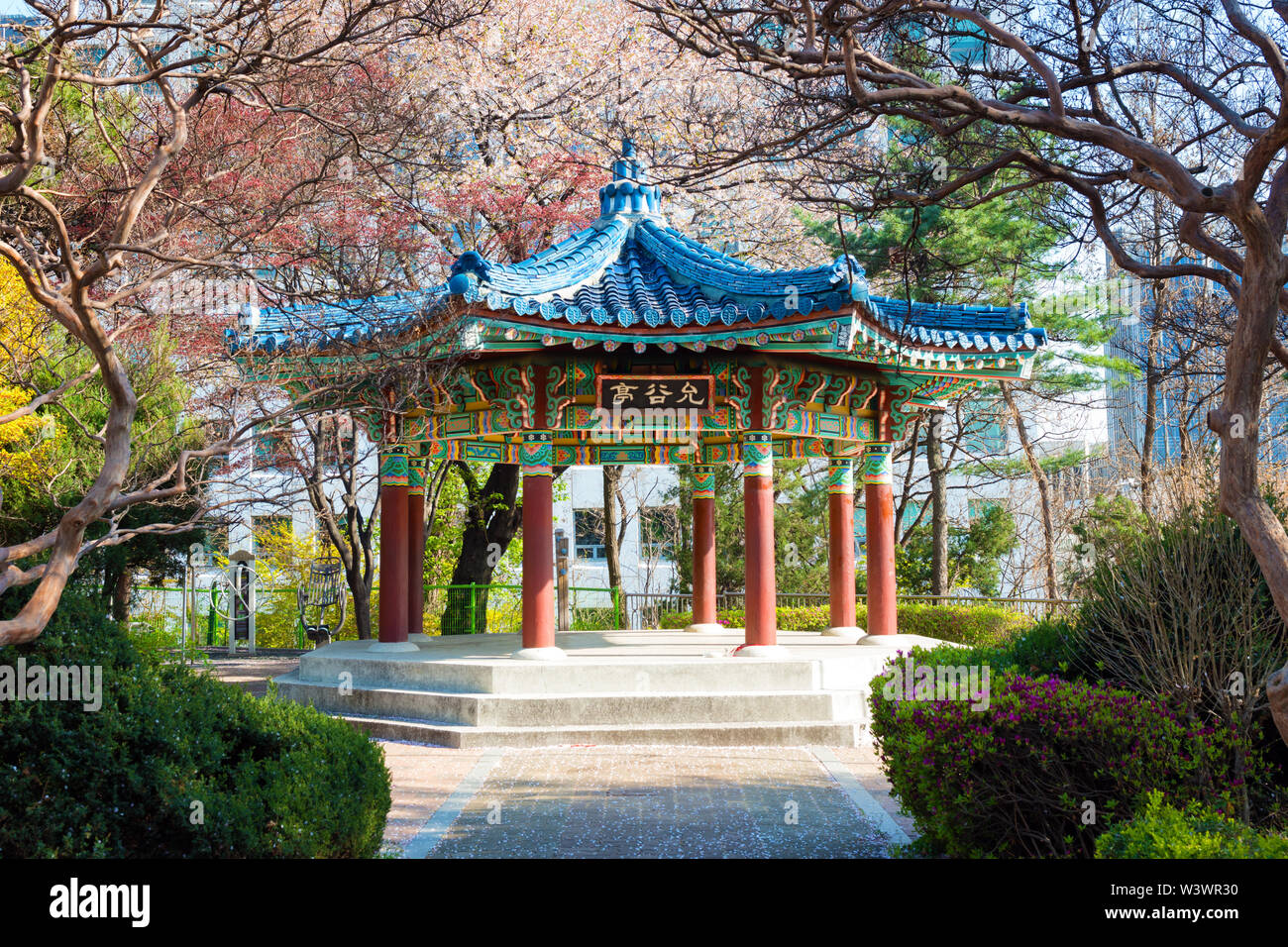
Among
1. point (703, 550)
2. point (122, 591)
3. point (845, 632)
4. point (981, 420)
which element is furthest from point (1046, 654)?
point (981, 420)

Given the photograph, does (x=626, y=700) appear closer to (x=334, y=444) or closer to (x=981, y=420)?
(x=334, y=444)

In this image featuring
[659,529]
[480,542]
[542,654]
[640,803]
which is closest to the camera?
[640,803]

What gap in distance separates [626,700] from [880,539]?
171 inches

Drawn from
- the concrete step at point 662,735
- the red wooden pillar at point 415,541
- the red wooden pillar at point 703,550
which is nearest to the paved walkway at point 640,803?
the concrete step at point 662,735

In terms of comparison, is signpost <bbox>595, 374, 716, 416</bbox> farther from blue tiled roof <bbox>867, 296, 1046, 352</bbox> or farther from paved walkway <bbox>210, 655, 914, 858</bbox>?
paved walkway <bbox>210, 655, 914, 858</bbox>

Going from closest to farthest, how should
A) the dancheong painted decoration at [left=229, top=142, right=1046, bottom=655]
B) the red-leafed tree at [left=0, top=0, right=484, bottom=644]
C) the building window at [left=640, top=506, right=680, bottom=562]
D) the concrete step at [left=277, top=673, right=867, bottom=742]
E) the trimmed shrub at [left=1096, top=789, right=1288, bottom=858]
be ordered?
the trimmed shrub at [left=1096, top=789, right=1288, bottom=858]
the red-leafed tree at [left=0, top=0, right=484, bottom=644]
the dancheong painted decoration at [left=229, top=142, right=1046, bottom=655]
the concrete step at [left=277, top=673, right=867, bottom=742]
the building window at [left=640, top=506, right=680, bottom=562]

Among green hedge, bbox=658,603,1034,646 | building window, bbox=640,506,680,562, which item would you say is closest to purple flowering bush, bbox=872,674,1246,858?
green hedge, bbox=658,603,1034,646

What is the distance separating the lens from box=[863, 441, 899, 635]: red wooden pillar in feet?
44.6

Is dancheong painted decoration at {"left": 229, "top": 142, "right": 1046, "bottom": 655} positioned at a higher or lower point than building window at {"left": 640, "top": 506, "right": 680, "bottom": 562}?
higher

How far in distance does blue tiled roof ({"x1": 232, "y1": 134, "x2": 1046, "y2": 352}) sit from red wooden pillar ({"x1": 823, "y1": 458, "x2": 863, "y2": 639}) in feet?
8.86

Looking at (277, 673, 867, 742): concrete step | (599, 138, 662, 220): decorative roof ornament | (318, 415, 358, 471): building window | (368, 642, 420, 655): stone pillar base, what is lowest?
(277, 673, 867, 742): concrete step

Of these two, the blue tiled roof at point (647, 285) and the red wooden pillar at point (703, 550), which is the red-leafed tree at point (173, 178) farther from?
the red wooden pillar at point (703, 550)

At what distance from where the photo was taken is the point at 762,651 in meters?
11.9
